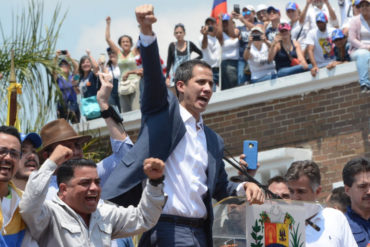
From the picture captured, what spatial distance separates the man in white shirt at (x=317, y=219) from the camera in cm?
803

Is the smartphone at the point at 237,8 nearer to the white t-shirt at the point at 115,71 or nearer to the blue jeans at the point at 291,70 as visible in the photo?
the blue jeans at the point at 291,70

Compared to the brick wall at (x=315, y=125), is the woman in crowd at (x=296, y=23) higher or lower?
higher

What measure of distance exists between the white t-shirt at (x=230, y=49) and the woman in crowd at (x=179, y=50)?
540 mm

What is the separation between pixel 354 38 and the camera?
16234mm

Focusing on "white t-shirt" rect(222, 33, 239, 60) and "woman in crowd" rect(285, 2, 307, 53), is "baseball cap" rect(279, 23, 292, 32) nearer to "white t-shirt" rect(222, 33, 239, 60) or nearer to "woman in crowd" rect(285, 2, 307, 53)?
"woman in crowd" rect(285, 2, 307, 53)

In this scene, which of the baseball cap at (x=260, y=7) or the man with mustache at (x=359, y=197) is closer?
the man with mustache at (x=359, y=197)

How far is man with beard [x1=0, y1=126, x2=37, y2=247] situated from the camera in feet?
21.0

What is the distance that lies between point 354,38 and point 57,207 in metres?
10.3

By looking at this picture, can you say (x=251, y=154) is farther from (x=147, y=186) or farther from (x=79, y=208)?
(x=79, y=208)

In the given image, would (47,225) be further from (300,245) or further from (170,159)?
(300,245)

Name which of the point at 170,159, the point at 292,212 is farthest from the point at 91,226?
the point at 292,212

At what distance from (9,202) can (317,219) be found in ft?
8.85

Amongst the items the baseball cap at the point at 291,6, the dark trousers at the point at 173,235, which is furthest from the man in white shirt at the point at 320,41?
the dark trousers at the point at 173,235

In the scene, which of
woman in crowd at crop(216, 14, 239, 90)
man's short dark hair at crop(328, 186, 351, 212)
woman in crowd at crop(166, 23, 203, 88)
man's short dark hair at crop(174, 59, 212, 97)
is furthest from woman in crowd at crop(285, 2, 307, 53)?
man's short dark hair at crop(174, 59, 212, 97)
